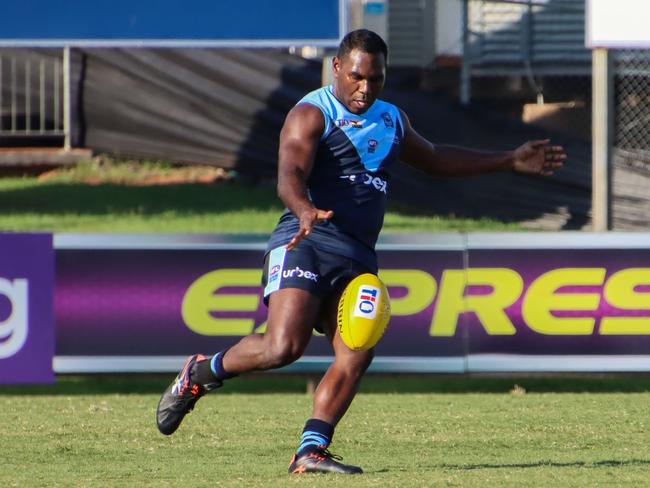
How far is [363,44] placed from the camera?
6023mm

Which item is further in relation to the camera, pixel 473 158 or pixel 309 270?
pixel 473 158

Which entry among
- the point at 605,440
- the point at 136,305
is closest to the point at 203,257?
the point at 136,305

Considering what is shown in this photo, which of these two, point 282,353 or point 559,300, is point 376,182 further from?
point 559,300

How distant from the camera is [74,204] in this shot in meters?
15.5

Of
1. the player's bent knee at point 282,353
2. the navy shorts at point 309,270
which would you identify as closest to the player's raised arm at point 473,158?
the navy shorts at point 309,270

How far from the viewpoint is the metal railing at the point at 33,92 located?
16.7 meters

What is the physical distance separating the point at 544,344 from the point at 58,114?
8608mm

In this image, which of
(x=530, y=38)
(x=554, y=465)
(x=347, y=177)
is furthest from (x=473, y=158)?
(x=530, y=38)

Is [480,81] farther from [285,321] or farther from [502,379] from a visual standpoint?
[285,321]

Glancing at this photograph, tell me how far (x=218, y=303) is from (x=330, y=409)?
12.6 feet

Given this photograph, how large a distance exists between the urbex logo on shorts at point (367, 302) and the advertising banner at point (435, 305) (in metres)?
3.78

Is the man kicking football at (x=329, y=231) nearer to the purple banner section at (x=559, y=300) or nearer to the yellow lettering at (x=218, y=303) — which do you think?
the yellow lettering at (x=218, y=303)

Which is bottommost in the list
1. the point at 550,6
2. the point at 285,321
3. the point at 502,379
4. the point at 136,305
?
the point at 502,379

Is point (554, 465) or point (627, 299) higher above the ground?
point (627, 299)
